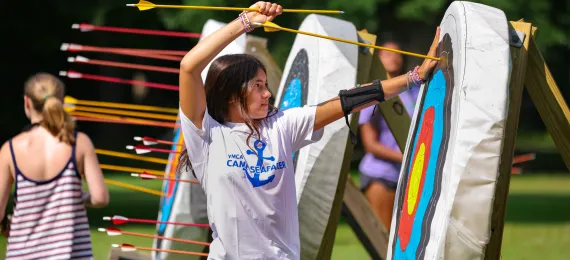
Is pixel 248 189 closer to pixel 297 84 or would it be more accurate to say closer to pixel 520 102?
pixel 520 102

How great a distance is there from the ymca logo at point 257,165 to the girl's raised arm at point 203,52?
238mm

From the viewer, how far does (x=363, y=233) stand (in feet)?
23.0

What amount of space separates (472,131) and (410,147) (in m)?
1.23

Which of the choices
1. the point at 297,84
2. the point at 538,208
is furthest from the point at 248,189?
the point at 538,208

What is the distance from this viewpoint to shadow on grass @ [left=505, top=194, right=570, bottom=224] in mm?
18288

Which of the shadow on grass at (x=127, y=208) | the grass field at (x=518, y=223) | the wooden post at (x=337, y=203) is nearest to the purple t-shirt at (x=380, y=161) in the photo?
the wooden post at (x=337, y=203)

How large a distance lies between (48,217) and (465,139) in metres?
2.72

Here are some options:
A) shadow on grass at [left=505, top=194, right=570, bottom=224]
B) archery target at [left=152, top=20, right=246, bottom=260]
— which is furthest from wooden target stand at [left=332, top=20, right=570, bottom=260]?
shadow on grass at [left=505, top=194, right=570, bottom=224]

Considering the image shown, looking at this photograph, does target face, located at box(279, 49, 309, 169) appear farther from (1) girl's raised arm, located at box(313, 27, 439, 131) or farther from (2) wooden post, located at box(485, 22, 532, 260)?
(2) wooden post, located at box(485, 22, 532, 260)

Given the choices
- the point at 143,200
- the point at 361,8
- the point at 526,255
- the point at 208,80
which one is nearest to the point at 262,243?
the point at 208,80

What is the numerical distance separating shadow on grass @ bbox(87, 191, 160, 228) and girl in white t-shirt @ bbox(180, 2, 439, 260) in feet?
37.0

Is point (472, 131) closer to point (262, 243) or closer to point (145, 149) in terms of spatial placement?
point (262, 243)

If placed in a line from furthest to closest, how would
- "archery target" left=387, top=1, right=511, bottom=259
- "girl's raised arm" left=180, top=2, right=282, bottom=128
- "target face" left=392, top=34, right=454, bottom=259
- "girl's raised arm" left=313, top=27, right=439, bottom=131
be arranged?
1. "girl's raised arm" left=313, top=27, right=439, bottom=131
2. "girl's raised arm" left=180, top=2, right=282, bottom=128
3. "target face" left=392, top=34, right=454, bottom=259
4. "archery target" left=387, top=1, right=511, bottom=259

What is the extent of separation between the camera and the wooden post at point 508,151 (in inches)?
156
